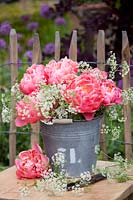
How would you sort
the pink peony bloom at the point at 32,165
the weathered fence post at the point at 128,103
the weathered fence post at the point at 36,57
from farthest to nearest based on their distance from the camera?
the weathered fence post at the point at 36,57
the weathered fence post at the point at 128,103
the pink peony bloom at the point at 32,165

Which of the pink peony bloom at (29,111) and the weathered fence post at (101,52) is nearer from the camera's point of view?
the pink peony bloom at (29,111)

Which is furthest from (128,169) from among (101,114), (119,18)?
(119,18)

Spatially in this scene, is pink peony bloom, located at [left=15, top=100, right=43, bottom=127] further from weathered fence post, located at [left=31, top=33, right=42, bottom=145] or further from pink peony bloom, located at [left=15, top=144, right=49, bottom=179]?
weathered fence post, located at [left=31, top=33, right=42, bottom=145]

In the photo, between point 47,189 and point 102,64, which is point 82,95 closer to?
point 47,189

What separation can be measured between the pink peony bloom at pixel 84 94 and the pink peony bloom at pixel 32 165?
12.7 inches

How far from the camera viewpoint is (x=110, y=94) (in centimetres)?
325

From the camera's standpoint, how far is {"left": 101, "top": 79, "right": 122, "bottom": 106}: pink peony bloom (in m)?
3.23

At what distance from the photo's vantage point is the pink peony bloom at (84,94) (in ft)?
10.4

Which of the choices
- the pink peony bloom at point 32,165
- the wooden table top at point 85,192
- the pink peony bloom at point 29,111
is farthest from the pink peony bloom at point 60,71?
the wooden table top at point 85,192

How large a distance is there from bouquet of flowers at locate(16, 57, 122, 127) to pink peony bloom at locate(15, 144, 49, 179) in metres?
0.18

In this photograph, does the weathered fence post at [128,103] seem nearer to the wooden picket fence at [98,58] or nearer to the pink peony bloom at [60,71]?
the wooden picket fence at [98,58]

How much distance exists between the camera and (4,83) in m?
6.10

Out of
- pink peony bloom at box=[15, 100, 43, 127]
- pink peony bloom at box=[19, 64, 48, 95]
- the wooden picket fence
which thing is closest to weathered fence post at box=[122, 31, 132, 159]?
the wooden picket fence

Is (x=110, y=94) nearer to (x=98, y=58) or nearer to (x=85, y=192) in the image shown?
(x=85, y=192)
